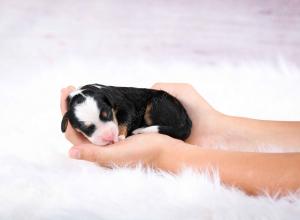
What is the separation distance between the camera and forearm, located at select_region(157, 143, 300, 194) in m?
1.59

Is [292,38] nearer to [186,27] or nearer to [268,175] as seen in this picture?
[186,27]

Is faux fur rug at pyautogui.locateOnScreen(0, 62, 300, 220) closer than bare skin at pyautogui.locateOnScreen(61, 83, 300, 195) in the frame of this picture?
Yes

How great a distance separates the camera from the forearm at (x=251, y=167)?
159cm

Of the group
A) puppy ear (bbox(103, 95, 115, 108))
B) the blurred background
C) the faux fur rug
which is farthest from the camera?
the blurred background

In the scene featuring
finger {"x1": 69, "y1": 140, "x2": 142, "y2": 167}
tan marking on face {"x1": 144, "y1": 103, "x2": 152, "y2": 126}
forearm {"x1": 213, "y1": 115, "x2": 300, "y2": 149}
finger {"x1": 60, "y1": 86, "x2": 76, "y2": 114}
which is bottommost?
forearm {"x1": 213, "y1": 115, "x2": 300, "y2": 149}

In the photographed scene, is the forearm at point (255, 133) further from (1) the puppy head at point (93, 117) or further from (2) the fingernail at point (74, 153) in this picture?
(2) the fingernail at point (74, 153)

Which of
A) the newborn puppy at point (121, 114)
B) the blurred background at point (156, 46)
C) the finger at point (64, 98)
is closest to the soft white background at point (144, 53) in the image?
the blurred background at point (156, 46)

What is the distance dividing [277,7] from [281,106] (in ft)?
2.08

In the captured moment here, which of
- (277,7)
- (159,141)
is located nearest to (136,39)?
(277,7)

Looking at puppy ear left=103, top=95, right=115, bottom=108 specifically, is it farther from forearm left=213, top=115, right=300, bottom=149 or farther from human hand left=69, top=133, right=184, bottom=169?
forearm left=213, top=115, right=300, bottom=149

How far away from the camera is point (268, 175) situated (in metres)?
1.61

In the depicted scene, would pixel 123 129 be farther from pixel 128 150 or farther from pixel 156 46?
pixel 156 46

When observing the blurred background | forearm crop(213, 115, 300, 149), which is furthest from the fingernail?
the blurred background

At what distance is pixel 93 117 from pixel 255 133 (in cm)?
69
